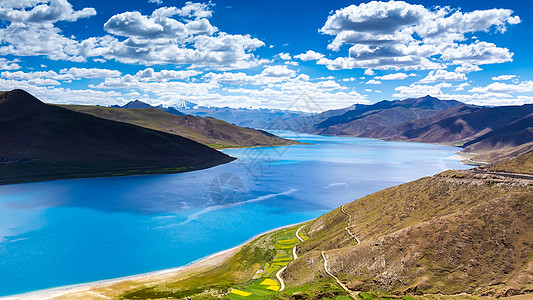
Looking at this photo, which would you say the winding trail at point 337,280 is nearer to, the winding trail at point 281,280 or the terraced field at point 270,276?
the winding trail at point 281,280

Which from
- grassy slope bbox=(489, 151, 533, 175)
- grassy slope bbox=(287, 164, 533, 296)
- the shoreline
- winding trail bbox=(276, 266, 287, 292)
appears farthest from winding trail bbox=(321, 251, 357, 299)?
grassy slope bbox=(489, 151, 533, 175)

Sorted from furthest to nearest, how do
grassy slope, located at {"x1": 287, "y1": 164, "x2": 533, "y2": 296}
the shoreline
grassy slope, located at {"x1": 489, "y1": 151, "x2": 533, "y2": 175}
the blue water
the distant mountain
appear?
1. the blue water
2. grassy slope, located at {"x1": 489, "y1": 151, "x2": 533, "y2": 175}
3. the shoreline
4. the distant mountain
5. grassy slope, located at {"x1": 287, "y1": 164, "x2": 533, "y2": 296}

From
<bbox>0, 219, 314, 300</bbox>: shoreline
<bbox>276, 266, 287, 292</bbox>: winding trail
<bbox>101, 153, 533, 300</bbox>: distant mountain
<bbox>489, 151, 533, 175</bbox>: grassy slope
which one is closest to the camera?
<bbox>101, 153, 533, 300</bbox>: distant mountain

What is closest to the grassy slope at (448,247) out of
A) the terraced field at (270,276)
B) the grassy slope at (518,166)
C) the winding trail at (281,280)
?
the winding trail at (281,280)

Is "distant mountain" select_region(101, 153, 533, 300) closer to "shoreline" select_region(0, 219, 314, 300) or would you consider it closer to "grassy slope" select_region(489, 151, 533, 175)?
"grassy slope" select_region(489, 151, 533, 175)

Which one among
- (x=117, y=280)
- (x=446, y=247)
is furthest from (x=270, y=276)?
(x=117, y=280)

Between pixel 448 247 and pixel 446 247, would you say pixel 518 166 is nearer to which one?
pixel 448 247

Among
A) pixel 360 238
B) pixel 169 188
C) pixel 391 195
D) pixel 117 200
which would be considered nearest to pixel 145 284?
pixel 360 238

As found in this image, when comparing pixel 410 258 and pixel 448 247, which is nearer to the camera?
pixel 448 247
